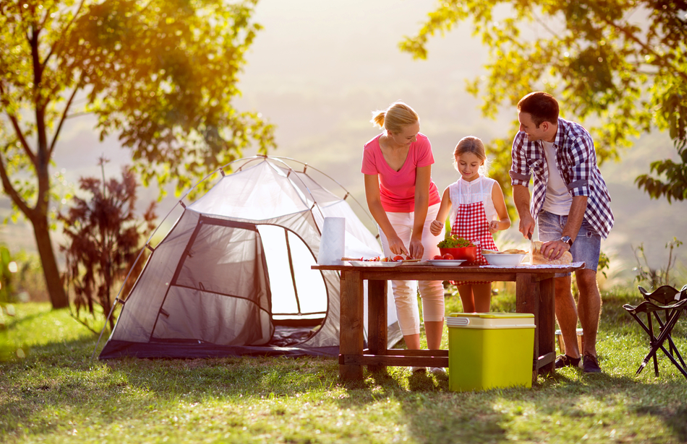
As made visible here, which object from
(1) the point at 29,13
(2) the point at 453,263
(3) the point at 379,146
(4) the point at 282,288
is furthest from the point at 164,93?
(2) the point at 453,263

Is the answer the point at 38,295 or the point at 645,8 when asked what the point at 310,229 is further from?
the point at 38,295

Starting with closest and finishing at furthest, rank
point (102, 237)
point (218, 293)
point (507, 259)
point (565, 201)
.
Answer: point (507, 259) < point (565, 201) < point (218, 293) < point (102, 237)

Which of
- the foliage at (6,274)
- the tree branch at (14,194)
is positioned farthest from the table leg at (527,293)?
the tree branch at (14,194)

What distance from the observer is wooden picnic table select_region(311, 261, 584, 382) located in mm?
3023

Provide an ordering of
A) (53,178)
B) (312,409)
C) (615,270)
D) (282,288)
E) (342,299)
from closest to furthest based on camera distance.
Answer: (312,409)
(342,299)
(282,288)
(615,270)
(53,178)

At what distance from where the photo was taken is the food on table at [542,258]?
3191 mm

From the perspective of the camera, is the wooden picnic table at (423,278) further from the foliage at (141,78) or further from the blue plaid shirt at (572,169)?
the foliage at (141,78)

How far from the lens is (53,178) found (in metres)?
10.8

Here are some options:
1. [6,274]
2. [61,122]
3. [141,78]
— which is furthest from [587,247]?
[61,122]

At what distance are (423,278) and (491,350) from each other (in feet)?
1.70

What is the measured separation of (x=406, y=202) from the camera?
12.1 feet

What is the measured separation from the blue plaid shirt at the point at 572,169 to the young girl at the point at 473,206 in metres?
0.21

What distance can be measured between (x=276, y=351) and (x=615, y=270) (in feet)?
14.9

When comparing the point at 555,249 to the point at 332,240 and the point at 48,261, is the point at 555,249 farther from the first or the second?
the point at 48,261
